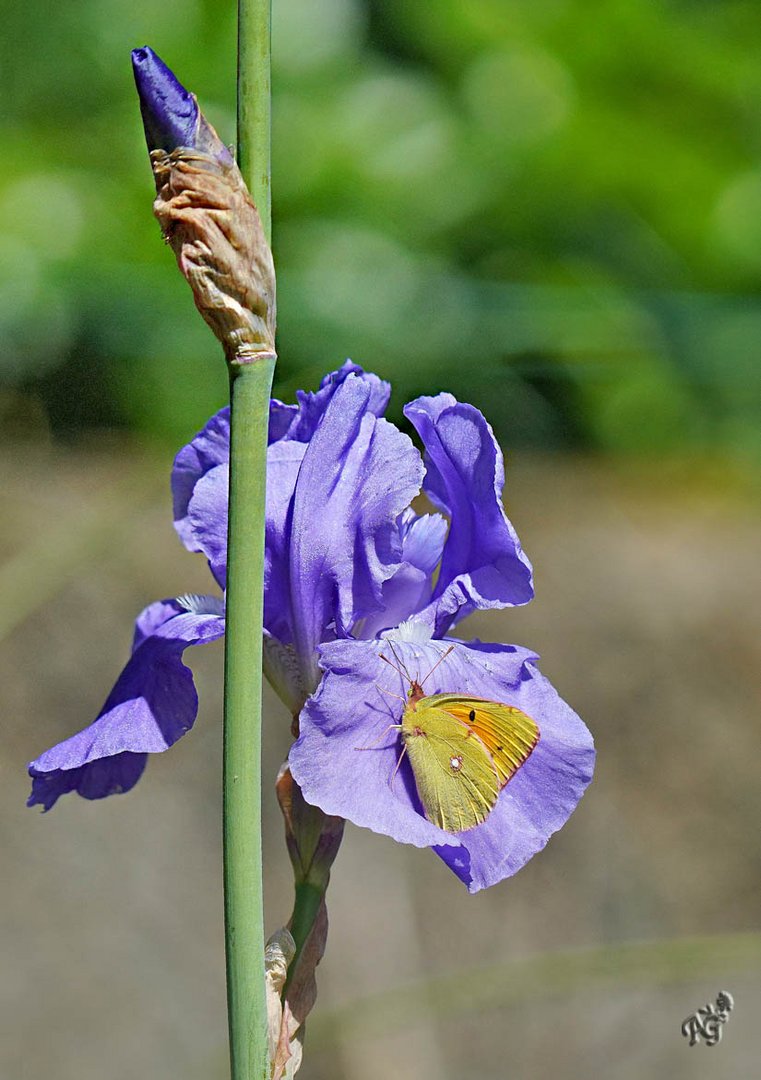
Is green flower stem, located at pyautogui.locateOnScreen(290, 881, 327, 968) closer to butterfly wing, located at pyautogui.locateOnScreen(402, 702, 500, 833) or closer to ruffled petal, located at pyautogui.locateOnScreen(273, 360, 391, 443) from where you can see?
butterfly wing, located at pyautogui.locateOnScreen(402, 702, 500, 833)

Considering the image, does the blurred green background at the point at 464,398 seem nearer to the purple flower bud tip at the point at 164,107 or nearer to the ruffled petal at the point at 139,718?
the ruffled petal at the point at 139,718

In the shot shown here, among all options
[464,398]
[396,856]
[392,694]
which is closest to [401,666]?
[392,694]

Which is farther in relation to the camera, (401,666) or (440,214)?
(440,214)

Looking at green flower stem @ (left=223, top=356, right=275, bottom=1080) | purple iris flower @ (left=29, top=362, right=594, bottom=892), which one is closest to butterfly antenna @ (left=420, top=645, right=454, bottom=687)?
purple iris flower @ (left=29, top=362, right=594, bottom=892)

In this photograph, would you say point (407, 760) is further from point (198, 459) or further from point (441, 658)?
point (198, 459)

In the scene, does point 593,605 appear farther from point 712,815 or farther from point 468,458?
point 468,458

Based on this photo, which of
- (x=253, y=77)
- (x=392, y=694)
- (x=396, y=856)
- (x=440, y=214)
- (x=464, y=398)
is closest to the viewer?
(x=253, y=77)
